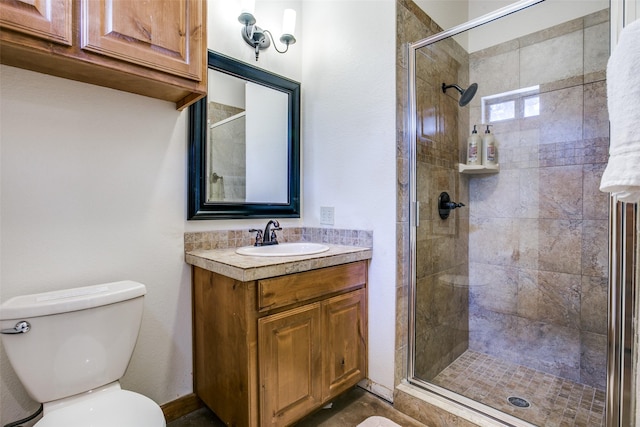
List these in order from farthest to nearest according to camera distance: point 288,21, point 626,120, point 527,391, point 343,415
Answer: point 288,21
point 527,391
point 343,415
point 626,120

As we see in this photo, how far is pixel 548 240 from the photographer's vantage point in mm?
1961

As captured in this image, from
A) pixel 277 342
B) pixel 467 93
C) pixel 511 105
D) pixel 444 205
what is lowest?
pixel 277 342

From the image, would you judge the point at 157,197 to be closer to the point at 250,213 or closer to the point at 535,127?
the point at 250,213

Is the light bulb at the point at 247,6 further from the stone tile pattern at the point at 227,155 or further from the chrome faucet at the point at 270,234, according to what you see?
the chrome faucet at the point at 270,234

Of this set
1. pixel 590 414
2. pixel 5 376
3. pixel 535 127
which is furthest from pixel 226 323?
pixel 535 127

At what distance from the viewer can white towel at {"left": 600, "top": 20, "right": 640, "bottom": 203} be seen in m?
0.72

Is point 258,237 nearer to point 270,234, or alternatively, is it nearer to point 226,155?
point 270,234

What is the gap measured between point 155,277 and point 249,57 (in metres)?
1.35

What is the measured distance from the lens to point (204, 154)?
1.64m

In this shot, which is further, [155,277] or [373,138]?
[373,138]

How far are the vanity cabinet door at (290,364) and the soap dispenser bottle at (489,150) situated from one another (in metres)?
1.57

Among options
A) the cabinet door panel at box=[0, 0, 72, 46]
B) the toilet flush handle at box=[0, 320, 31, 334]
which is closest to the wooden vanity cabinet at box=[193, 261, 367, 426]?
the toilet flush handle at box=[0, 320, 31, 334]

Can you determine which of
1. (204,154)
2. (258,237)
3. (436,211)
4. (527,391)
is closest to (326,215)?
(258,237)

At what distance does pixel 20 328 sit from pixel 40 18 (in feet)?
3.27
